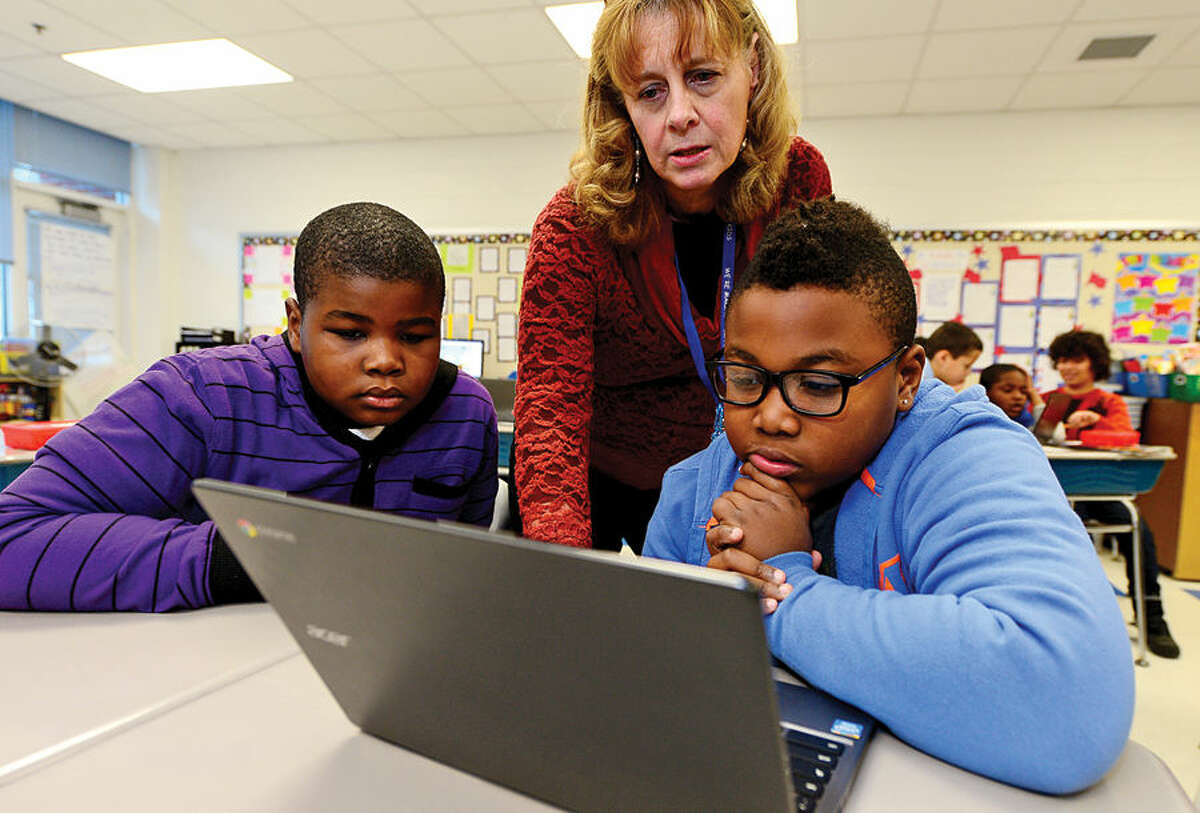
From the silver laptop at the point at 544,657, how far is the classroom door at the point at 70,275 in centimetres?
469

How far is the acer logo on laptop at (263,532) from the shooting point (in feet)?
1.39

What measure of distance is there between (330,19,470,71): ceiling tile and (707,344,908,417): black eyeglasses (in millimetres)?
3295

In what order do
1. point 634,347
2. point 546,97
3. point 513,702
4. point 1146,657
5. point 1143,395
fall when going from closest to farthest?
1. point 513,702
2. point 634,347
3. point 1146,657
4. point 1143,395
5. point 546,97

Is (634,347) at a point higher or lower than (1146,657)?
higher

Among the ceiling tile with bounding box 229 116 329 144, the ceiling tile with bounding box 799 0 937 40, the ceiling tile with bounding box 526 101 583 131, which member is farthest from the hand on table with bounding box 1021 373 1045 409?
the ceiling tile with bounding box 229 116 329 144

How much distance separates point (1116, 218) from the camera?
13.8 feet

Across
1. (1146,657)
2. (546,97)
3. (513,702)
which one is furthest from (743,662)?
(546,97)

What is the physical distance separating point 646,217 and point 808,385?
0.48 m

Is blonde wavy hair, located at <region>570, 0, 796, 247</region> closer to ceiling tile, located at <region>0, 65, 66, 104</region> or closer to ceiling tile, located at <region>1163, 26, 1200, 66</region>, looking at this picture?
ceiling tile, located at <region>1163, 26, 1200, 66</region>

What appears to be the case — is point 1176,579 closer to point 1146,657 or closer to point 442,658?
point 1146,657

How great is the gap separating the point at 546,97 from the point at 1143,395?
371 centimetres

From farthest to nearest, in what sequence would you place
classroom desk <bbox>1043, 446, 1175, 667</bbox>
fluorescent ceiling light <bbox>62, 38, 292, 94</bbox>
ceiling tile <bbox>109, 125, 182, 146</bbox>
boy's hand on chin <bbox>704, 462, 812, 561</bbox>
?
ceiling tile <bbox>109, 125, 182, 146</bbox> < fluorescent ceiling light <bbox>62, 38, 292, 94</bbox> < classroom desk <bbox>1043, 446, 1175, 667</bbox> < boy's hand on chin <bbox>704, 462, 812, 561</bbox>

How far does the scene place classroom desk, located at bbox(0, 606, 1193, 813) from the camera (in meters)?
0.47

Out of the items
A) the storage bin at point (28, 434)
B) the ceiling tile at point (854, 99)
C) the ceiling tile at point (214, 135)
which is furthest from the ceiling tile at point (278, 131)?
the ceiling tile at point (854, 99)
